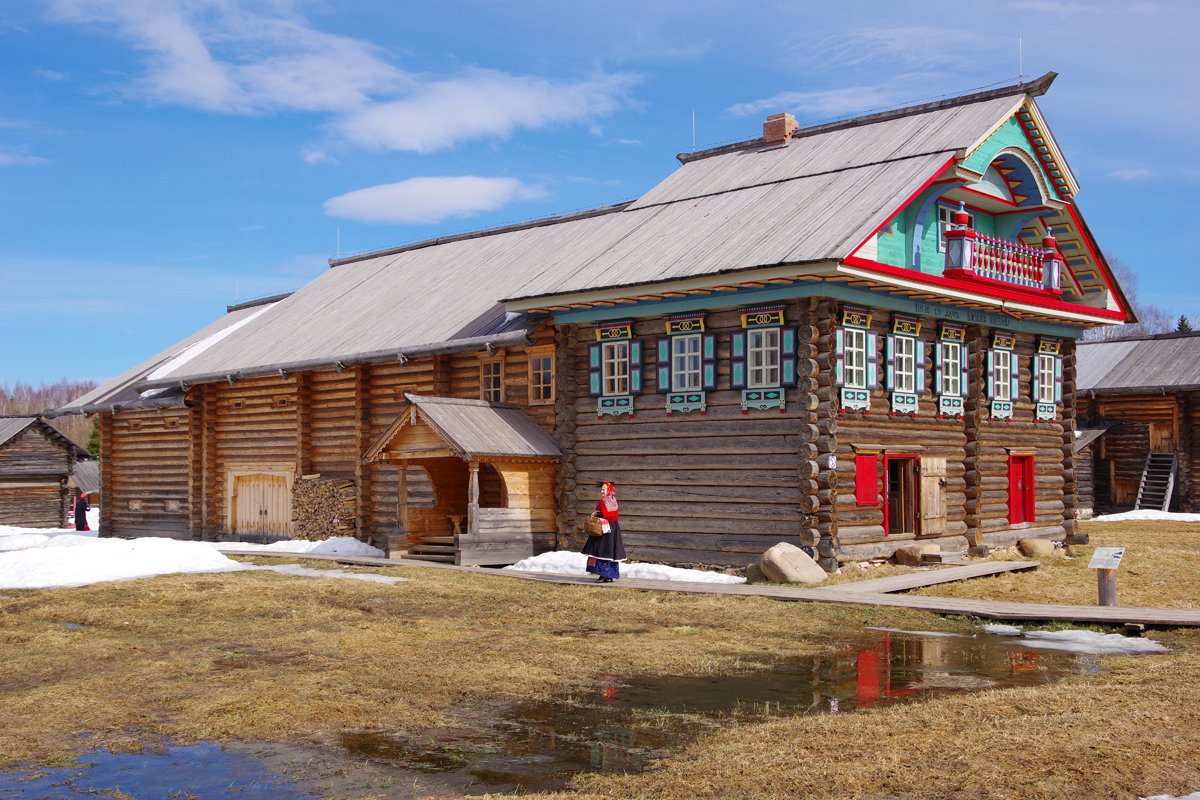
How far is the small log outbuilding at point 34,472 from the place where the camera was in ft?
142

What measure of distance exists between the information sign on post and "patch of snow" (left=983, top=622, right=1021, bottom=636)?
187cm

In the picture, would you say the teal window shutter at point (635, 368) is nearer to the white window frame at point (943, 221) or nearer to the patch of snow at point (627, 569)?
the patch of snow at point (627, 569)

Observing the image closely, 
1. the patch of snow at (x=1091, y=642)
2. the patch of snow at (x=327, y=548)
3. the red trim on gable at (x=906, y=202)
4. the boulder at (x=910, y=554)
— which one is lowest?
the patch of snow at (x=327, y=548)

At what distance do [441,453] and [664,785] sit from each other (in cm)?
1540

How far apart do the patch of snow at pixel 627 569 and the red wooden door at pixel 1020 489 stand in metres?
8.46

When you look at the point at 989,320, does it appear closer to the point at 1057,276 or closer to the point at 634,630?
the point at 1057,276

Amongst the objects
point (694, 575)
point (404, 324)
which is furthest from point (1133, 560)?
point (404, 324)

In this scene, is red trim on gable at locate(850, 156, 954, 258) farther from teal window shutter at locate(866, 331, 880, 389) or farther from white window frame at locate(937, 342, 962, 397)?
white window frame at locate(937, 342, 962, 397)

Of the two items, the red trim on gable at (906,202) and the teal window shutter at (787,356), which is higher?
the red trim on gable at (906,202)

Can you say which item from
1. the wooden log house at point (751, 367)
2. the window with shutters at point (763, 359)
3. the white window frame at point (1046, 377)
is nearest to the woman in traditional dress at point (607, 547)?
the wooden log house at point (751, 367)

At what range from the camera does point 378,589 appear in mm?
17656

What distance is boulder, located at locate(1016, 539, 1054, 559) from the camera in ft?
77.7

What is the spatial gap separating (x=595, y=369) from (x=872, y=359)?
210 inches

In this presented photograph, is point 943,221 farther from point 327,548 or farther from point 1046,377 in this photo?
point 327,548
